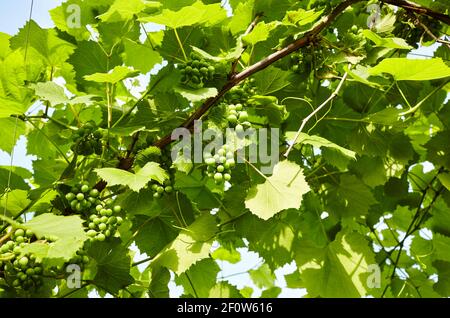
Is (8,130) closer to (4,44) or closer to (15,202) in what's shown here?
(4,44)

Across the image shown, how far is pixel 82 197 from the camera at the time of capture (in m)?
1.50

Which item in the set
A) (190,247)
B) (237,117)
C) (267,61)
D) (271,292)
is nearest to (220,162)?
(237,117)

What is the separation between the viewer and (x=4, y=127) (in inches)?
78.4

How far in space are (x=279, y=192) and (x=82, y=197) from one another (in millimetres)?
625

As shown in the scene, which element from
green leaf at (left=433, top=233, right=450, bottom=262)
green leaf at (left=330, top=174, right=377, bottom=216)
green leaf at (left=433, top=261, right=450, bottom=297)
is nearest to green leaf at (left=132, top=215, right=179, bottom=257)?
green leaf at (left=330, top=174, right=377, bottom=216)

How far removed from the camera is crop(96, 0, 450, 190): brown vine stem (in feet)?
5.43

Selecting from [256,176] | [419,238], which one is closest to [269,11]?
[256,176]

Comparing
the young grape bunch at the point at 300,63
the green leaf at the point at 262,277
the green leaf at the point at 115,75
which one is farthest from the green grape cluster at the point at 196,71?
the green leaf at the point at 262,277

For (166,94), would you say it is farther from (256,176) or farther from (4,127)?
(4,127)

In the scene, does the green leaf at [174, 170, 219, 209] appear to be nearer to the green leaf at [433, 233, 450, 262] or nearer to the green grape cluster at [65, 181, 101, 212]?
the green grape cluster at [65, 181, 101, 212]

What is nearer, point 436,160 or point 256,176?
point 256,176

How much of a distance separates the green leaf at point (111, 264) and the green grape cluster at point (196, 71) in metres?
0.60
